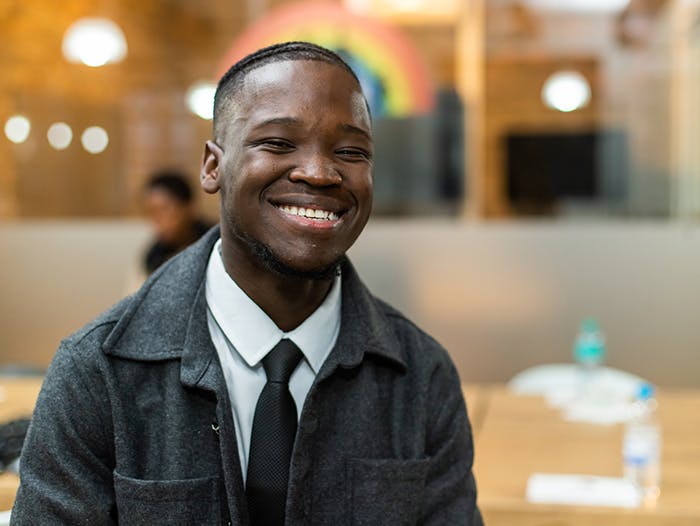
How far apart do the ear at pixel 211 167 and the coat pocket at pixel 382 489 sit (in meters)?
0.39

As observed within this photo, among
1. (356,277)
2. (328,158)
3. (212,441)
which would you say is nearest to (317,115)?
(328,158)

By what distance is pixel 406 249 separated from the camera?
4.64 metres

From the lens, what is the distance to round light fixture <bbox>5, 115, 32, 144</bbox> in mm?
4938

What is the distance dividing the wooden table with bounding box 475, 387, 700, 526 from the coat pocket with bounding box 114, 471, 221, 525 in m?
0.86

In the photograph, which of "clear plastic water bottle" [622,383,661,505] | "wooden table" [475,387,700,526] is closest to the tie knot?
"wooden table" [475,387,700,526]

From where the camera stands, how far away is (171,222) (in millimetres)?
4133

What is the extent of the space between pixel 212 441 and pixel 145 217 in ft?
13.0

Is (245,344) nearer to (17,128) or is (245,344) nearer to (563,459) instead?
(563,459)

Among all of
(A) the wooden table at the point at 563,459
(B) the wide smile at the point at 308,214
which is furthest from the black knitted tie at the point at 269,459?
(A) the wooden table at the point at 563,459

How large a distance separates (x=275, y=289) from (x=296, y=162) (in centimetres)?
17

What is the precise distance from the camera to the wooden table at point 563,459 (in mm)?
1768

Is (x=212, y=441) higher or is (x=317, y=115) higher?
(x=317, y=115)

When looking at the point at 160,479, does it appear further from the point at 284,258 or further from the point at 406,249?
the point at 406,249

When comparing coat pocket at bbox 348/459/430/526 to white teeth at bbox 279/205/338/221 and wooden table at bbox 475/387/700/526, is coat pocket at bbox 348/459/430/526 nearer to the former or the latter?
white teeth at bbox 279/205/338/221
